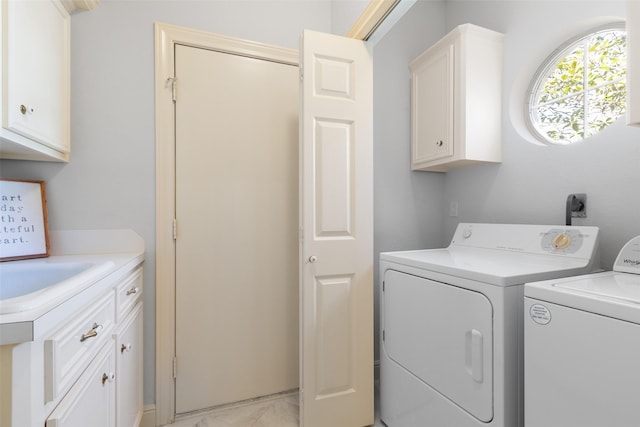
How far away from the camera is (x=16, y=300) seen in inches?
24.7

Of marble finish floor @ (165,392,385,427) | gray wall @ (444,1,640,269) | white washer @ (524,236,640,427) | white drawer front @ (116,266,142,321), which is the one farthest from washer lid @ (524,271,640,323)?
white drawer front @ (116,266,142,321)

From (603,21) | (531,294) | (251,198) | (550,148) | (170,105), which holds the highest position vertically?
(603,21)

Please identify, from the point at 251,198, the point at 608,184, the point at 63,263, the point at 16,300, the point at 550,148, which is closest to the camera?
the point at 16,300

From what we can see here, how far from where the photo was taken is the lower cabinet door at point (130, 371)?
1.20 meters

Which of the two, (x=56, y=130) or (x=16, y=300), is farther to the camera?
(x=56, y=130)

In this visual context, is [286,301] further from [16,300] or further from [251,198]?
[16,300]

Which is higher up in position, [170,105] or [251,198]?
[170,105]

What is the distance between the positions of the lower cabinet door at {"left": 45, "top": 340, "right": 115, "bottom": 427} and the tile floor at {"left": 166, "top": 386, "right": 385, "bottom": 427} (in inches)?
27.8

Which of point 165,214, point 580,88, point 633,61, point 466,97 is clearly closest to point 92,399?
point 165,214

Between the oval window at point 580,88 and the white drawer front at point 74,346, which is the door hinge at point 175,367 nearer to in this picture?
the white drawer front at point 74,346

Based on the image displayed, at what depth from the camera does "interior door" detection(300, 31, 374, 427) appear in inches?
61.1

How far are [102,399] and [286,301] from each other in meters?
1.07

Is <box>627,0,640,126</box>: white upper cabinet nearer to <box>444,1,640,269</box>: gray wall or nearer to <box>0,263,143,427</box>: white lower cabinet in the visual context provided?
<box>444,1,640,269</box>: gray wall

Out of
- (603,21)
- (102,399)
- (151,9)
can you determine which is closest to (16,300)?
(102,399)
